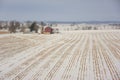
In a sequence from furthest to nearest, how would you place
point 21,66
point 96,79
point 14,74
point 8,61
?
point 8,61
point 21,66
point 14,74
point 96,79

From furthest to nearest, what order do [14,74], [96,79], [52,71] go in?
[52,71] < [14,74] < [96,79]

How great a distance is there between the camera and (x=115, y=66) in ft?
48.9

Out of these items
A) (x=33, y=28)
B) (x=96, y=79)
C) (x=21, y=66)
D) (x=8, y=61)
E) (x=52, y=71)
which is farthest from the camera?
(x=33, y=28)

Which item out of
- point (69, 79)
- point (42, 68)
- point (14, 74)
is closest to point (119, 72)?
point (69, 79)

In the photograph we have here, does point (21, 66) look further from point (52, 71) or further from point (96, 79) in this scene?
point (96, 79)

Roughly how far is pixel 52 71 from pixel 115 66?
4922 millimetres

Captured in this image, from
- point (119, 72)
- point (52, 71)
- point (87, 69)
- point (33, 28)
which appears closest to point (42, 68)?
point (52, 71)

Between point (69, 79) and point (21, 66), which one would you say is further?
point (21, 66)

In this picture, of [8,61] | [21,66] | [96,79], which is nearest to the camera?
[96,79]

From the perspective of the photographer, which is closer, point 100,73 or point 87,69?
point 100,73

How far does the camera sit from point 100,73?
1271 cm

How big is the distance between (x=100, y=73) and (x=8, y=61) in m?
7.77

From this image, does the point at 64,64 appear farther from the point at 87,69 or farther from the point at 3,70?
the point at 3,70

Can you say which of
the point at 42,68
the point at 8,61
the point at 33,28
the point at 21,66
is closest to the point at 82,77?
the point at 42,68
